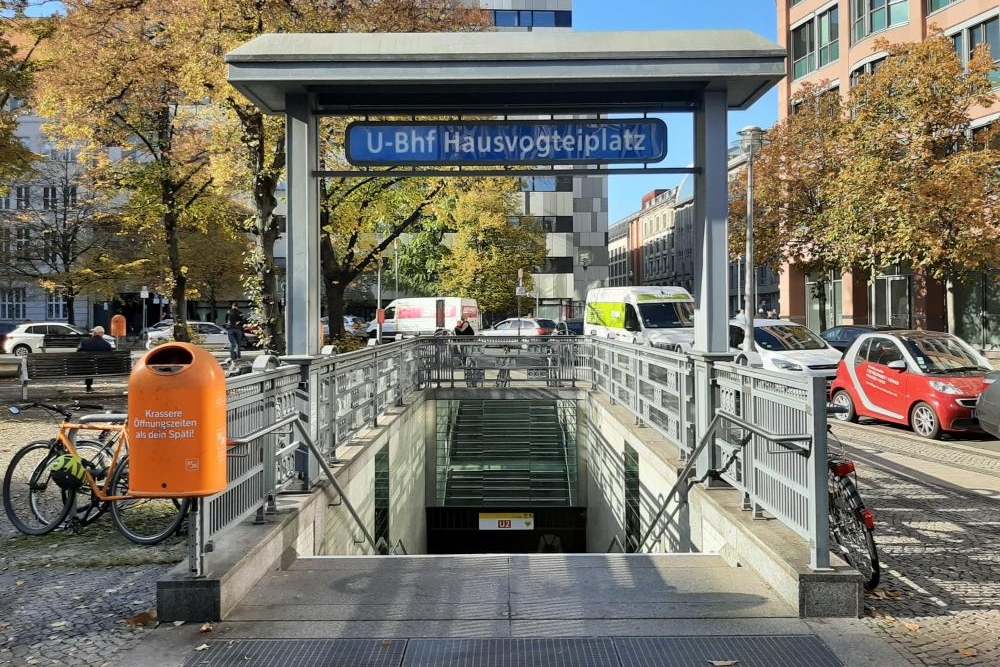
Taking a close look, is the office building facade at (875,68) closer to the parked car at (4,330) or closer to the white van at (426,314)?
the white van at (426,314)

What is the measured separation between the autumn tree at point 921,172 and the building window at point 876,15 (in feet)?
37.7

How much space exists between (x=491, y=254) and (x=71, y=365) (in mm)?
30480

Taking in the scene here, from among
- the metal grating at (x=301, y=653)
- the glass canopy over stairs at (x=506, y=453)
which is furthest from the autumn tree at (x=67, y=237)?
the metal grating at (x=301, y=653)

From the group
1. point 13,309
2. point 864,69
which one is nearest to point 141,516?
point 864,69

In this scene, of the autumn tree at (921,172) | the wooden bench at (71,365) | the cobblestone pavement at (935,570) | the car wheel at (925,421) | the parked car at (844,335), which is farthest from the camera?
the parked car at (844,335)

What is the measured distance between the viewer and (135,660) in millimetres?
3814

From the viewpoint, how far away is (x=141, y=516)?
21.8ft

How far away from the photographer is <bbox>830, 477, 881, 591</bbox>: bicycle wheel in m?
4.75

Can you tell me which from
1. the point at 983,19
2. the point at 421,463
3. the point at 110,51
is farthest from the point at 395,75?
the point at 983,19

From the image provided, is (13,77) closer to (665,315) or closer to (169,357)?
(169,357)

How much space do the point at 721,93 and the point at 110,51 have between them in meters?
15.8

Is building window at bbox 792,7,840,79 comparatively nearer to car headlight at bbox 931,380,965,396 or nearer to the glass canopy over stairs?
the glass canopy over stairs

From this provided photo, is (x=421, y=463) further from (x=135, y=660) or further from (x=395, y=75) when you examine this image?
(x=135, y=660)

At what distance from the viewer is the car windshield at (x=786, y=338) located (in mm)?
17828
